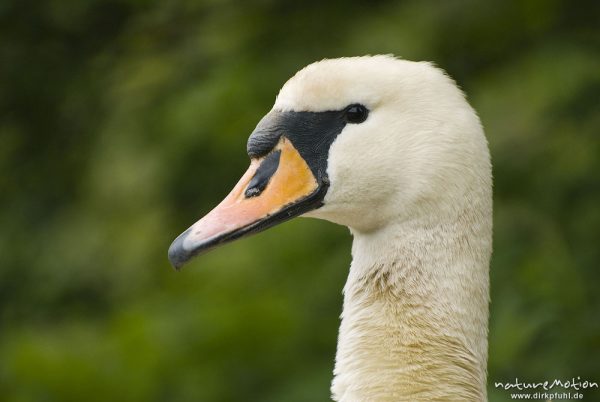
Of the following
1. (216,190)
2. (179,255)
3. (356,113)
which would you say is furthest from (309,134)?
(216,190)

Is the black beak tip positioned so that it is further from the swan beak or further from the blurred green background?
the blurred green background

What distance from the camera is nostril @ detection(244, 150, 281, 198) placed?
2.46m

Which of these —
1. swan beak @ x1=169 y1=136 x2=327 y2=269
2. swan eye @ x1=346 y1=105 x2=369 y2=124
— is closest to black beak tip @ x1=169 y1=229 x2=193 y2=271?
swan beak @ x1=169 y1=136 x2=327 y2=269

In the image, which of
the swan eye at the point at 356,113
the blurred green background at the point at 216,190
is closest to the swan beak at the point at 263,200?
the swan eye at the point at 356,113

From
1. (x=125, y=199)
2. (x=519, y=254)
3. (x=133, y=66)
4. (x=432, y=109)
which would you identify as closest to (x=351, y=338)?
(x=432, y=109)

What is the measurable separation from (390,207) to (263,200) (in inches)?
11.1

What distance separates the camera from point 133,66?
16.0 ft

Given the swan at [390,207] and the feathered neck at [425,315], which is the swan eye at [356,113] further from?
the feathered neck at [425,315]

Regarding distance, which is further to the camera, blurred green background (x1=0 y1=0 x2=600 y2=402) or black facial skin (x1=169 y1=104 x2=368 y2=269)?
blurred green background (x1=0 y1=0 x2=600 y2=402)

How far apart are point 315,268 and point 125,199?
966 millimetres

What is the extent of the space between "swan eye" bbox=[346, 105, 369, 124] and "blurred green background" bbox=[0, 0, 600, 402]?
119cm

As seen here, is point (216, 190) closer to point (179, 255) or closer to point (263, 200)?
point (263, 200)

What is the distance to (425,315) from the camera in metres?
2.38

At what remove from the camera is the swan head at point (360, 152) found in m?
2.39
